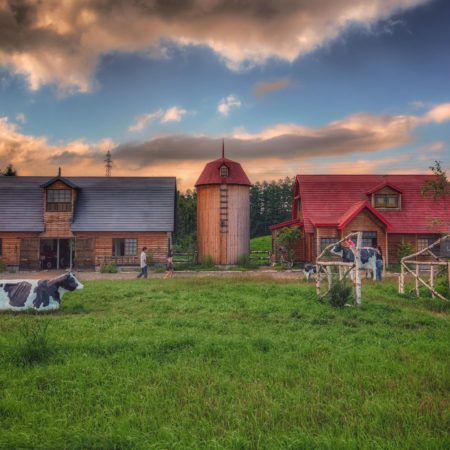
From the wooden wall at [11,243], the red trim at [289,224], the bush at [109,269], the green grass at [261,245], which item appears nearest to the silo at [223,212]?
the red trim at [289,224]

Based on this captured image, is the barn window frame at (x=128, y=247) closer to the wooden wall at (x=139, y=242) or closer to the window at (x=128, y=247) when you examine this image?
the window at (x=128, y=247)

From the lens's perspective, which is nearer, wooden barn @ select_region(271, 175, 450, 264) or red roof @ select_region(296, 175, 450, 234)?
wooden barn @ select_region(271, 175, 450, 264)

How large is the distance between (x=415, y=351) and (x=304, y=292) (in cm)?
742

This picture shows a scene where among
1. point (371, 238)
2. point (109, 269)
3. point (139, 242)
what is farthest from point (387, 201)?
point (109, 269)

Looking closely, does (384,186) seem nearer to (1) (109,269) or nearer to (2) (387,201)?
(2) (387,201)

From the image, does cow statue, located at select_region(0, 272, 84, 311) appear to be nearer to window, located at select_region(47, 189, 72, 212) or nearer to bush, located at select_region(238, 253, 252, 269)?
window, located at select_region(47, 189, 72, 212)

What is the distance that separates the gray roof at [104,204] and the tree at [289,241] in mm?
8530

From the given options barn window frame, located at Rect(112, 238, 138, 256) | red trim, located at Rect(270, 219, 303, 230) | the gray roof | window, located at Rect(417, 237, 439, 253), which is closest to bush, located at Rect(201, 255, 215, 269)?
the gray roof

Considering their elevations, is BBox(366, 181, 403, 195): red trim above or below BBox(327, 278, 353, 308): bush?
above

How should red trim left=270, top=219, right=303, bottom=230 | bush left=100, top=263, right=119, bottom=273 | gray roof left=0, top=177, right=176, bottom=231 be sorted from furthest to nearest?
red trim left=270, top=219, right=303, bottom=230, gray roof left=0, top=177, right=176, bottom=231, bush left=100, top=263, right=119, bottom=273

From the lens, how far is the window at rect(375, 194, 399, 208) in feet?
105

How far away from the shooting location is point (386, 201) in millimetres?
32094

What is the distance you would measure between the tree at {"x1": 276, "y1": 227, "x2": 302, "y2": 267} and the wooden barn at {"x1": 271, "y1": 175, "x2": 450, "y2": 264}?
0.73m

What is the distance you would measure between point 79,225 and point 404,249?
24230mm
